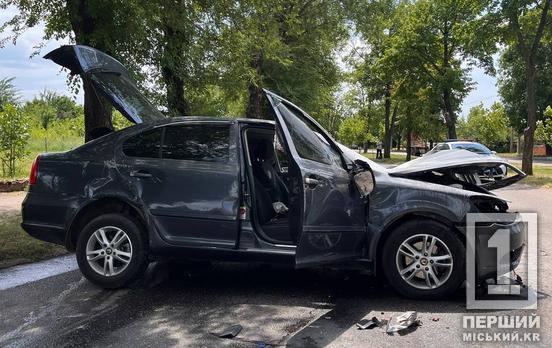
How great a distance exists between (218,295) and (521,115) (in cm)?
5236

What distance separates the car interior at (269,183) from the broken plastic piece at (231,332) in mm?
1007

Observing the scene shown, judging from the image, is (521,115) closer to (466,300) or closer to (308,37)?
(308,37)

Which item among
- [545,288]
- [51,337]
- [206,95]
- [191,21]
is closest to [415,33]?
[206,95]

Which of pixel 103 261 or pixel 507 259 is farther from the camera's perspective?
pixel 103 261

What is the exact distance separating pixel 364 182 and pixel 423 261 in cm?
91

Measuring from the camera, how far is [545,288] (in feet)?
16.3

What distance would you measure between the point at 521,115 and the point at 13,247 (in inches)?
2061

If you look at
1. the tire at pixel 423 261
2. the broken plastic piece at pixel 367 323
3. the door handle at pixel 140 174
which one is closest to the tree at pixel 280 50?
the door handle at pixel 140 174

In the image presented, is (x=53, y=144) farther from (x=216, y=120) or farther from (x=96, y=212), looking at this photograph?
(x=216, y=120)

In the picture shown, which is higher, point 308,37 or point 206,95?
point 308,37

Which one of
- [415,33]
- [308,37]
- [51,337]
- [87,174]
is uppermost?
[415,33]

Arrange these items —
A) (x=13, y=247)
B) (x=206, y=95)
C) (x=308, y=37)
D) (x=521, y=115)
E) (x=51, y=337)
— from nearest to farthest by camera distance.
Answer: (x=51, y=337)
(x=13, y=247)
(x=206, y=95)
(x=308, y=37)
(x=521, y=115)

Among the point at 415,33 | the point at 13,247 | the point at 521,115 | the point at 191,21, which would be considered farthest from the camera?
the point at 521,115

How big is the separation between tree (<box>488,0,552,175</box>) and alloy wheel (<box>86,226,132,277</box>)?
17.7 meters
